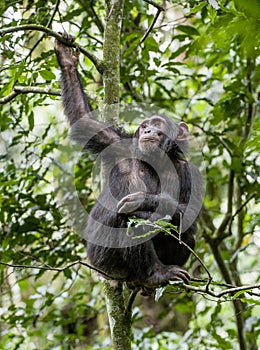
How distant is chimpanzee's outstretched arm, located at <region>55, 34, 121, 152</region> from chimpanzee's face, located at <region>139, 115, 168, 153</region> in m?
0.33

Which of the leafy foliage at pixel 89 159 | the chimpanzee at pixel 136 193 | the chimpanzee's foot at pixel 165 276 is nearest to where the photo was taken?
the chimpanzee's foot at pixel 165 276

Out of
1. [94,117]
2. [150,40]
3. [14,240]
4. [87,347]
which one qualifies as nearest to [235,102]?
[150,40]

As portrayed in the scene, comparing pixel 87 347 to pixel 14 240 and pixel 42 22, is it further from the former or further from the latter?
pixel 42 22

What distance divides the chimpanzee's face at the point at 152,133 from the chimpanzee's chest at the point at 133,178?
0.15m

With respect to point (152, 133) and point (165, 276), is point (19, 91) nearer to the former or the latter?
point (152, 133)

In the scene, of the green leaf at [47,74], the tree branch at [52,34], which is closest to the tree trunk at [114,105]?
the tree branch at [52,34]

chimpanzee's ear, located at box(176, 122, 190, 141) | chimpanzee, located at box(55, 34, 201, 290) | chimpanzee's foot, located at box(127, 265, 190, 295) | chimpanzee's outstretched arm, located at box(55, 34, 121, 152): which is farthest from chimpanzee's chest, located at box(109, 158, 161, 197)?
chimpanzee's foot, located at box(127, 265, 190, 295)

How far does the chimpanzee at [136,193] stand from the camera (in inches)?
158

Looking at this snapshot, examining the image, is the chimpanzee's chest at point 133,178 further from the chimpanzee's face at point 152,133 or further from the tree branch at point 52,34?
the tree branch at point 52,34

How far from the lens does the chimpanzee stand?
400 cm

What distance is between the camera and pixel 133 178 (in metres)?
4.52

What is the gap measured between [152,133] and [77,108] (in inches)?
30.6

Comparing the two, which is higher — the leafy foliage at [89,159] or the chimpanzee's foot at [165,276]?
the leafy foliage at [89,159]

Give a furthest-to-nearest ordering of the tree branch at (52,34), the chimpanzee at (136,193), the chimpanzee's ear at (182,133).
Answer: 1. the chimpanzee's ear at (182,133)
2. the chimpanzee at (136,193)
3. the tree branch at (52,34)
